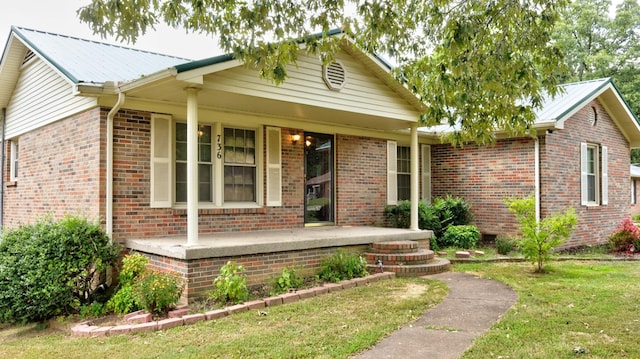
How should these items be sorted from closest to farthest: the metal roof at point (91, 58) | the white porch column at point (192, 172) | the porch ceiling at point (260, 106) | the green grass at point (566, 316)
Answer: the green grass at point (566, 316) → the white porch column at point (192, 172) → the porch ceiling at point (260, 106) → the metal roof at point (91, 58)

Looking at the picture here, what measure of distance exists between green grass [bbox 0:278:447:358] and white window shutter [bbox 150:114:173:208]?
8.64 ft

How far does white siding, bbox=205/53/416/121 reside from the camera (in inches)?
274

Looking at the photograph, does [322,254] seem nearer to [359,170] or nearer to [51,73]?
[359,170]

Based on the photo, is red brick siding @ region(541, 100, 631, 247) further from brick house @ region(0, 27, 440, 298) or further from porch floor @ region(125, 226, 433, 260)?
porch floor @ region(125, 226, 433, 260)

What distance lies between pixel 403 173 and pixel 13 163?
9701 millimetres

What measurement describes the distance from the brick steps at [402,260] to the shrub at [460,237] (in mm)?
2832

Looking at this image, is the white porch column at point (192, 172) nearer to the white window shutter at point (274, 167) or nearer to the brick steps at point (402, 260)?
the white window shutter at point (274, 167)

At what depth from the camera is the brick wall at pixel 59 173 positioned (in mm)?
7473

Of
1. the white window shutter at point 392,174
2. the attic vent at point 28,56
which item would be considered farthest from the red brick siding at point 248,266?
the attic vent at point 28,56

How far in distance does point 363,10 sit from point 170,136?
416 cm

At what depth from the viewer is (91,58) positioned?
893 cm

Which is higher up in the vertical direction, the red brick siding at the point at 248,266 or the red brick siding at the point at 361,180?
the red brick siding at the point at 361,180

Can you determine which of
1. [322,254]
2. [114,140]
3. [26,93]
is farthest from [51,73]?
[322,254]

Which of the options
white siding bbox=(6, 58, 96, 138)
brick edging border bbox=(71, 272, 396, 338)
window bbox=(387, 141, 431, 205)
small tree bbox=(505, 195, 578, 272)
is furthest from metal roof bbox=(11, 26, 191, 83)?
small tree bbox=(505, 195, 578, 272)
